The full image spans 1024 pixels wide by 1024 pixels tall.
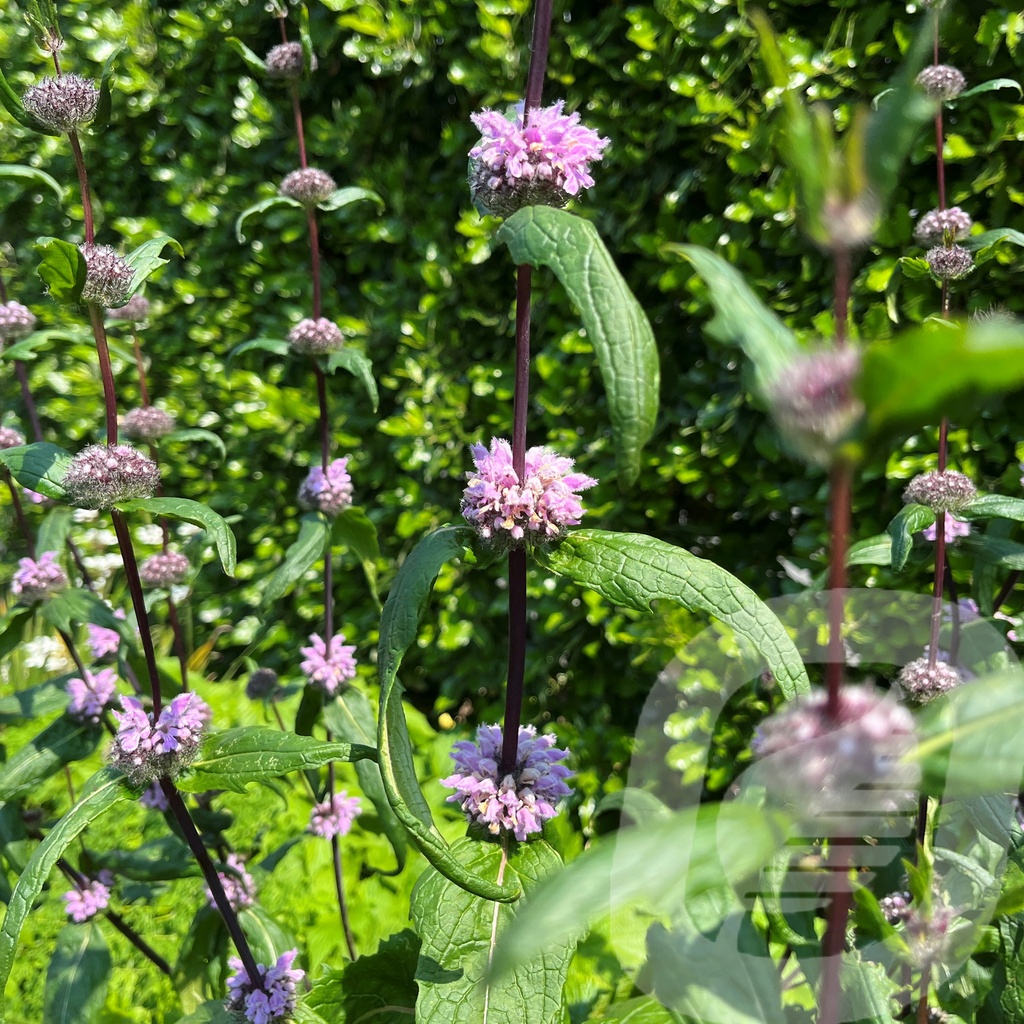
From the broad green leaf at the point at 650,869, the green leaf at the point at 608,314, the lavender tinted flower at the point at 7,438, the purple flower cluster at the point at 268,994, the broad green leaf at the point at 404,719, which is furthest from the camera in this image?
the lavender tinted flower at the point at 7,438

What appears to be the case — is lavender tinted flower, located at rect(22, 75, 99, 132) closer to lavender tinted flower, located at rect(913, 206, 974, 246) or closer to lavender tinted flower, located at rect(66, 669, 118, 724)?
lavender tinted flower, located at rect(66, 669, 118, 724)

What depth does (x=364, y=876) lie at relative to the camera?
98.6 inches

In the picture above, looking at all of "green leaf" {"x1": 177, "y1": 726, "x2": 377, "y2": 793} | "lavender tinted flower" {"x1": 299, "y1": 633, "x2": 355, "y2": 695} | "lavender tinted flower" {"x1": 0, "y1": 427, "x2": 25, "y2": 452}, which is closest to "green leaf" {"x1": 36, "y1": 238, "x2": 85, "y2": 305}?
"green leaf" {"x1": 177, "y1": 726, "x2": 377, "y2": 793}

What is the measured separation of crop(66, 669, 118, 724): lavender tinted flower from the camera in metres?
1.47

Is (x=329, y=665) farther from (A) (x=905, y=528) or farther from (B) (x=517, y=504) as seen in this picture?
(A) (x=905, y=528)

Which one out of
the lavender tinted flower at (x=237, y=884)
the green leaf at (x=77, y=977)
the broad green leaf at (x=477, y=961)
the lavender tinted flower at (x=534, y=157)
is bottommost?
the green leaf at (x=77, y=977)

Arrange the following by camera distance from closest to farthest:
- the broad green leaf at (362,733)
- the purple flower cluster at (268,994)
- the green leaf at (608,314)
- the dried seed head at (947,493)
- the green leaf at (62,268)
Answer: the green leaf at (608,314) < the green leaf at (62,268) < the purple flower cluster at (268,994) < the dried seed head at (947,493) < the broad green leaf at (362,733)

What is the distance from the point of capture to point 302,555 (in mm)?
1536

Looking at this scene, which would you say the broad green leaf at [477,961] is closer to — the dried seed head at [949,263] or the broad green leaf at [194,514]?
the broad green leaf at [194,514]

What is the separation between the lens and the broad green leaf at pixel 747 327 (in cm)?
37

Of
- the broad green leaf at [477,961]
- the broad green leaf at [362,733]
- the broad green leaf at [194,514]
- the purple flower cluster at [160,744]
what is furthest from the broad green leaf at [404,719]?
the broad green leaf at [362,733]

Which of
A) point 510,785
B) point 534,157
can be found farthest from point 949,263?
point 510,785

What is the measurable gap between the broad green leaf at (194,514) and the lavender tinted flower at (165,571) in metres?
0.82

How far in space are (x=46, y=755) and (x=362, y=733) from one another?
57cm
